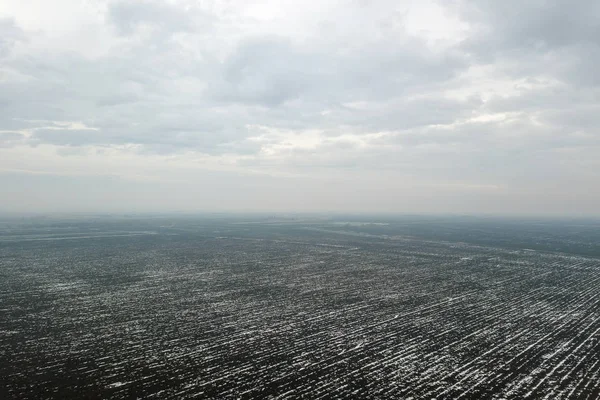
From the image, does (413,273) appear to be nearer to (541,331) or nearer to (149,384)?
(541,331)

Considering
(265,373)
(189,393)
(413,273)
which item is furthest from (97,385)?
(413,273)

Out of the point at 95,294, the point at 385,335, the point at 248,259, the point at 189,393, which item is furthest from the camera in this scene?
the point at 248,259

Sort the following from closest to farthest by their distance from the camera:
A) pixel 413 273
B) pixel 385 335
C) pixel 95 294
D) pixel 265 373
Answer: pixel 265 373, pixel 385 335, pixel 95 294, pixel 413 273

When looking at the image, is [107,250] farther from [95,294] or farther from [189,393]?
[189,393]

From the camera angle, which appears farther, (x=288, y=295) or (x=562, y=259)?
(x=562, y=259)

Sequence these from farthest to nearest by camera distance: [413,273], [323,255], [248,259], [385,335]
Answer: [323,255], [248,259], [413,273], [385,335]

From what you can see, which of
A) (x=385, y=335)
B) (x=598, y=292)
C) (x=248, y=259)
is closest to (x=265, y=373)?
(x=385, y=335)
